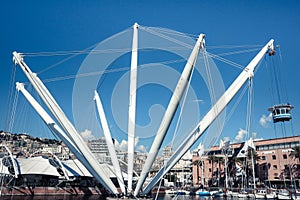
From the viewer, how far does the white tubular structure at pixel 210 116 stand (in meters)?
22.5

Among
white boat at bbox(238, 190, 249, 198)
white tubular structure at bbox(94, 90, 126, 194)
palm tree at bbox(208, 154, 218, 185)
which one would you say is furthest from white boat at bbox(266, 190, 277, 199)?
white tubular structure at bbox(94, 90, 126, 194)

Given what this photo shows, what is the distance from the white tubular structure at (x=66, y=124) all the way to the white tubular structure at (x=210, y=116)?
425 centimetres

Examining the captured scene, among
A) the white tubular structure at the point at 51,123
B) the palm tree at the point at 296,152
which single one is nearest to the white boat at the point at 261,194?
the palm tree at the point at 296,152

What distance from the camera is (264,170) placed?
8581 centimetres

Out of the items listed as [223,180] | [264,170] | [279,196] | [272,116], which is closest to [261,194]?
[279,196]

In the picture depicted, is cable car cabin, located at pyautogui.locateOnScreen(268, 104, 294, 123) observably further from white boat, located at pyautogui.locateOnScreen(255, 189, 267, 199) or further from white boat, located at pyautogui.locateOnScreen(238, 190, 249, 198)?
white boat, located at pyautogui.locateOnScreen(238, 190, 249, 198)

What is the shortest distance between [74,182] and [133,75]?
58548 mm

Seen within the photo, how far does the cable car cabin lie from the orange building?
102 ft

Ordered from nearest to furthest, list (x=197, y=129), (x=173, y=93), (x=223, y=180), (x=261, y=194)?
1. (x=173, y=93)
2. (x=197, y=129)
3. (x=261, y=194)
4. (x=223, y=180)

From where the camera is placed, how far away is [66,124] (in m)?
24.1

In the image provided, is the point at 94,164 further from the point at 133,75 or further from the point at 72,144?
the point at 133,75

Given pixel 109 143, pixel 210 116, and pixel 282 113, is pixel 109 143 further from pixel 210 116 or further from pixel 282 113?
pixel 282 113

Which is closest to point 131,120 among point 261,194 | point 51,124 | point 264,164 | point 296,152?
point 51,124

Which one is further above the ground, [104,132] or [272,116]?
[272,116]
